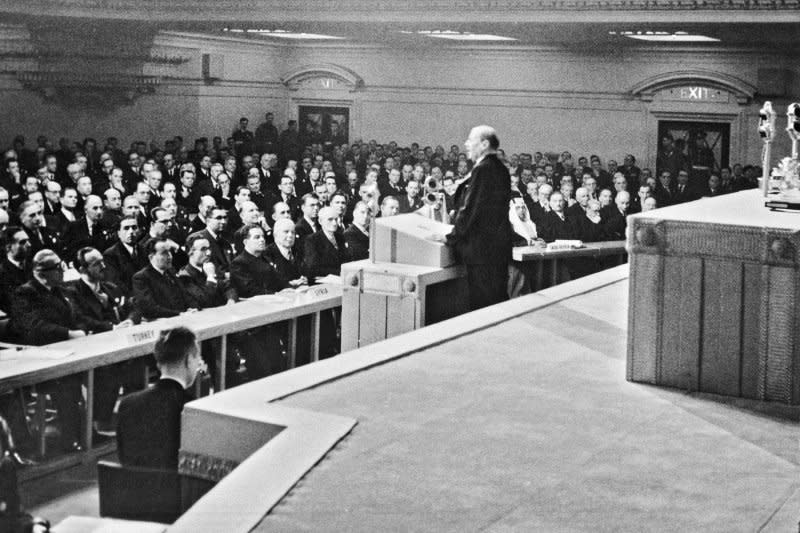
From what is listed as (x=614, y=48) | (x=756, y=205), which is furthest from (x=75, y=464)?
(x=614, y=48)

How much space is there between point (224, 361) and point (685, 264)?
3756 mm

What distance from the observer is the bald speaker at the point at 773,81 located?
49.6 ft

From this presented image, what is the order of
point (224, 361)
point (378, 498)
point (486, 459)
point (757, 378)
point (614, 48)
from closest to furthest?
1. point (378, 498)
2. point (486, 459)
3. point (757, 378)
4. point (224, 361)
5. point (614, 48)

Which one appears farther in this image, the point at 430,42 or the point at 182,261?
the point at 430,42

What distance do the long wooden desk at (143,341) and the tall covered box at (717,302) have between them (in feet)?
10.5

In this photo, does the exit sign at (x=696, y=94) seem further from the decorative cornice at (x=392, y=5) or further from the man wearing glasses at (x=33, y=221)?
the man wearing glasses at (x=33, y=221)

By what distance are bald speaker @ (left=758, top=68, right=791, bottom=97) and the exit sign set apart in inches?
22.8

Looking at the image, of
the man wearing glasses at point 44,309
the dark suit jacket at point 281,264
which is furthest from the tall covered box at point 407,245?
the dark suit jacket at point 281,264

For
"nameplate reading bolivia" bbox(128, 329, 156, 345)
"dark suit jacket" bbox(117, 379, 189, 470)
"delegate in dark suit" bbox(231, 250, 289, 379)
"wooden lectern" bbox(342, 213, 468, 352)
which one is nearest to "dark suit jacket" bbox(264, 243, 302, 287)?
"delegate in dark suit" bbox(231, 250, 289, 379)

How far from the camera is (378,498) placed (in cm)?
301

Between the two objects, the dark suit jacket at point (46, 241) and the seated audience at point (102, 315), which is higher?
the dark suit jacket at point (46, 241)

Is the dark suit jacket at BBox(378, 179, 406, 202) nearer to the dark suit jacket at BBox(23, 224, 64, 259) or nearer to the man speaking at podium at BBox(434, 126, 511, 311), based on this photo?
the dark suit jacket at BBox(23, 224, 64, 259)

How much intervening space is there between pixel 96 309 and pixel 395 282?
2.64 metres

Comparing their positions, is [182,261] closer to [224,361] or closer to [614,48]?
[224,361]
